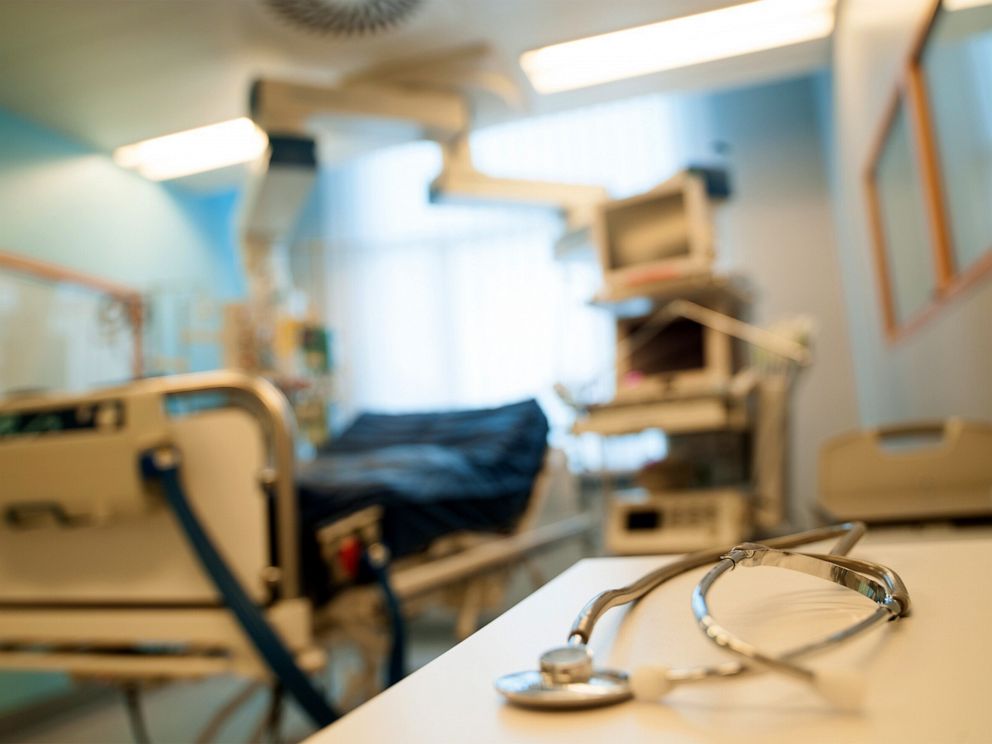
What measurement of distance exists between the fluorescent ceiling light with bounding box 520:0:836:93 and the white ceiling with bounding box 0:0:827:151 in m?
0.08

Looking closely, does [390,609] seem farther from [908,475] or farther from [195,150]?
[195,150]

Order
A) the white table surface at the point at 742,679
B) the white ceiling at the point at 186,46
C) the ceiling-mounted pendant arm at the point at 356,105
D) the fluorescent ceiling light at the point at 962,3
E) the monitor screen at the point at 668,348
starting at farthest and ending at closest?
the monitor screen at the point at 668,348 < the ceiling-mounted pendant arm at the point at 356,105 < the fluorescent ceiling light at the point at 962,3 < the white ceiling at the point at 186,46 < the white table surface at the point at 742,679

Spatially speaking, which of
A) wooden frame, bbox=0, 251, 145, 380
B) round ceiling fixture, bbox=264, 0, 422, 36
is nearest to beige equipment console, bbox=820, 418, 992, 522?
round ceiling fixture, bbox=264, 0, 422, 36

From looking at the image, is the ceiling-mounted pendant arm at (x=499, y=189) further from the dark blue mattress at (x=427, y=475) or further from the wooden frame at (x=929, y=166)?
the wooden frame at (x=929, y=166)

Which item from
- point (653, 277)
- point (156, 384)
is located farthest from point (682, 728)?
point (653, 277)

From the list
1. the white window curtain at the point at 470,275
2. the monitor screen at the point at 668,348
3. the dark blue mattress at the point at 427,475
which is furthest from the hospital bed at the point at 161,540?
the white window curtain at the point at 470,275

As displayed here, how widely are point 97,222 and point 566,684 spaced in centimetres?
220

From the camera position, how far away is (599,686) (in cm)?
22

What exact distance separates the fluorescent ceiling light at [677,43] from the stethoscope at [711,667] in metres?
1.12

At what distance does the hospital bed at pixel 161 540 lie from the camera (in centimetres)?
126

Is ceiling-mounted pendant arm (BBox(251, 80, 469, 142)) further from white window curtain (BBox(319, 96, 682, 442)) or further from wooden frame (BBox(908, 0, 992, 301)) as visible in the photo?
wooden frame (BBox(908, 0, 992, 301))

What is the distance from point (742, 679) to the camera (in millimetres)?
221

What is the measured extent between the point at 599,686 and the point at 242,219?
286 centimetres

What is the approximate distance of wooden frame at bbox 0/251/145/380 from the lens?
5.99 feet
